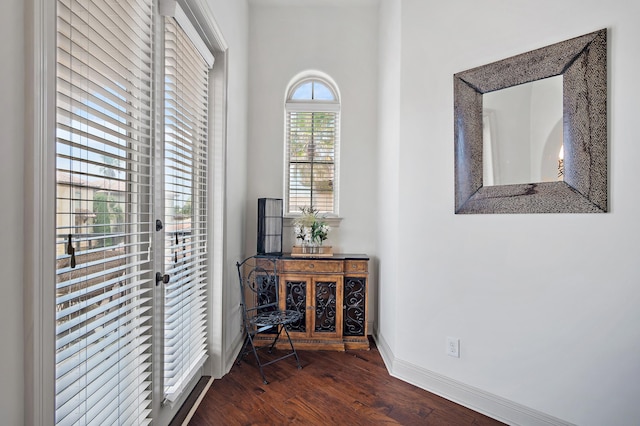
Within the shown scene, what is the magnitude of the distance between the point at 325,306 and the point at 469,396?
4.03 ft

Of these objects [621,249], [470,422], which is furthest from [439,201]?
[470,422]

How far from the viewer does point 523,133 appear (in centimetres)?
190

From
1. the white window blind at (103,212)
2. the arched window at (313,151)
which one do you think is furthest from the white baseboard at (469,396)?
the white window blind at (103,212)

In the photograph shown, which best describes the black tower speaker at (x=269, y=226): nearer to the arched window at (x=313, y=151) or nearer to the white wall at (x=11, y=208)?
the arched window at (x=313, y=151)

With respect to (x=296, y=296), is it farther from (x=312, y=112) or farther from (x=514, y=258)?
(x=312, y=112)

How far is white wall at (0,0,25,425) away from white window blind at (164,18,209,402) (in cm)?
87

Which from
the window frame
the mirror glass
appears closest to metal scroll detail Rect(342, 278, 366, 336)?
the window frame

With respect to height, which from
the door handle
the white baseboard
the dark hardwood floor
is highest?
the door handle

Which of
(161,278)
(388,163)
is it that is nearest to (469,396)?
(388,163)

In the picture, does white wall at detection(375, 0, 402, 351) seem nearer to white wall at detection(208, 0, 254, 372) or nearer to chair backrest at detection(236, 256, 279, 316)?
chair backrest at detection(236, 256, 279, 316)

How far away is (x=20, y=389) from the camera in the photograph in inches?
30.4

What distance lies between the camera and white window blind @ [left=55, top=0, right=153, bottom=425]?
957mm

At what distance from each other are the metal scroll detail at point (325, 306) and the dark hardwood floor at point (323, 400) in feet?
1.09

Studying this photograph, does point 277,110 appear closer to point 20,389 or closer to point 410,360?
point 410,360
